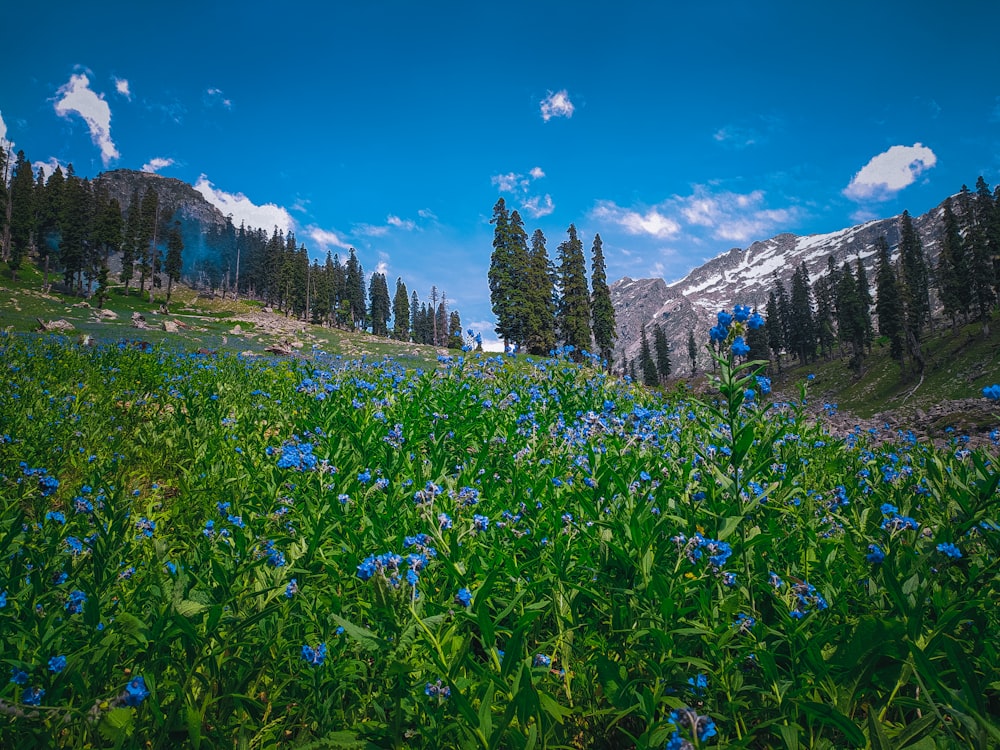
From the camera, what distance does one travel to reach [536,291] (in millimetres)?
46125

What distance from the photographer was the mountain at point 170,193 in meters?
159

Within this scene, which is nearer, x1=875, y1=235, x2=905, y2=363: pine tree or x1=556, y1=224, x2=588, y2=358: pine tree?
x1=556, y1=224, x2=588, y2=358: pine tree

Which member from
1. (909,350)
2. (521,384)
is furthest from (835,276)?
(521,384)

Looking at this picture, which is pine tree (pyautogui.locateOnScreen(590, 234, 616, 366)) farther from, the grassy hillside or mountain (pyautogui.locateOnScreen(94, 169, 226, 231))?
mountain (pyautogui.locateOnScreen(94, 169, 226, 231))

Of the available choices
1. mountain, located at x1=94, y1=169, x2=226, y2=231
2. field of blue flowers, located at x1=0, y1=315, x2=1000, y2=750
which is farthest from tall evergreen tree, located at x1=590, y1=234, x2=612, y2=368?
mountain, located at x1=94, y1=169, x2=226, y2=231

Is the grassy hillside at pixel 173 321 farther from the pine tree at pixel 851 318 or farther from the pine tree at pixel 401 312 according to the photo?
the pine tree at pixel 851 318

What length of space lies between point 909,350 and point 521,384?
209ft

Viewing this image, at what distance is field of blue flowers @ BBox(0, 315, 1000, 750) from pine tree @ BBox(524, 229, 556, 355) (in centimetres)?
4007

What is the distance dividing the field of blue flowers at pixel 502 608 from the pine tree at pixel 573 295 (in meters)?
43.1

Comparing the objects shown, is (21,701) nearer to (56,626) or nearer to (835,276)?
(56,626)

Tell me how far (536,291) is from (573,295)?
4177 mm

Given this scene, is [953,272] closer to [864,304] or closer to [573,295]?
[864,304]

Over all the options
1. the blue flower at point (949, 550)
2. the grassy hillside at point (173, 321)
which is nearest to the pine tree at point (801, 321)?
the grassy hillside at point (173, 321)

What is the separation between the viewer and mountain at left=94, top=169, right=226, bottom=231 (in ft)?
521
